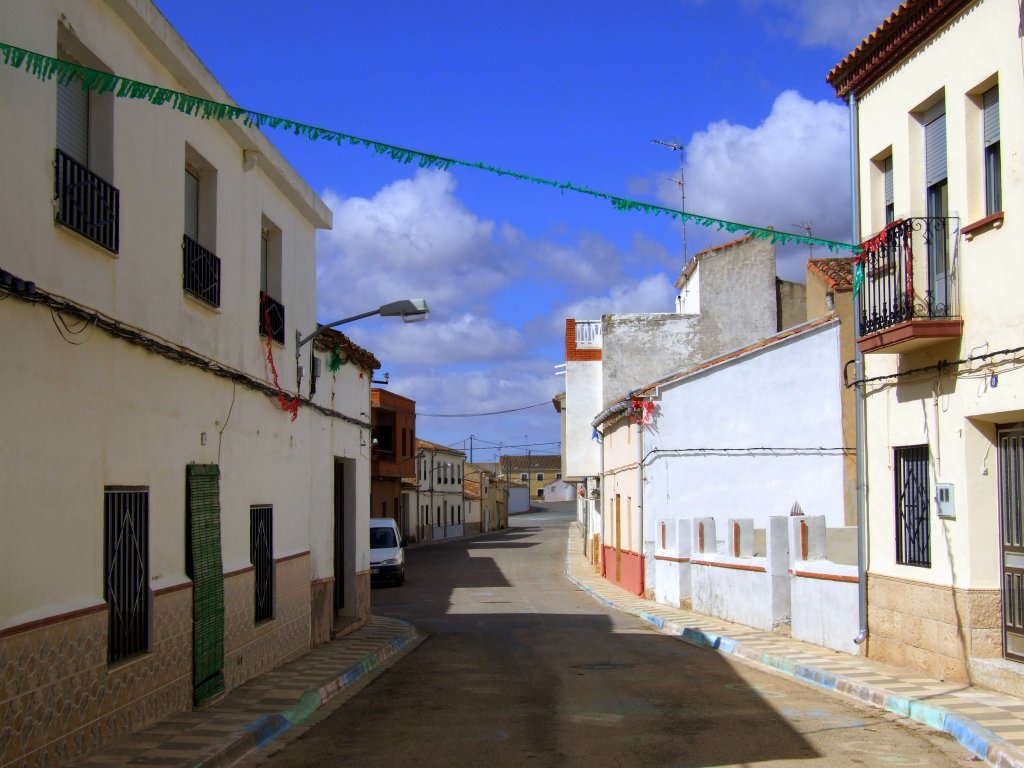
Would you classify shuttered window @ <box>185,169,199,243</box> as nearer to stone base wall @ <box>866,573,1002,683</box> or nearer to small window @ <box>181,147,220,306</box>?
small window @ <box>181,147,220,306</box>

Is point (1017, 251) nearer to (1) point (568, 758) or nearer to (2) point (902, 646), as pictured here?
(2) point (902, 646)

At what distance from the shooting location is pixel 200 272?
10.9m

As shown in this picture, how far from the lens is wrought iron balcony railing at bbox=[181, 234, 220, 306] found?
1048 cm

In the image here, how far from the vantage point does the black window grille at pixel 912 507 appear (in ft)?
39.1

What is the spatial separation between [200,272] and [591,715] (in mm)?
5788

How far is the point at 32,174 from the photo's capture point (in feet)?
24.1

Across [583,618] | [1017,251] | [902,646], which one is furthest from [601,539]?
[1017,251]

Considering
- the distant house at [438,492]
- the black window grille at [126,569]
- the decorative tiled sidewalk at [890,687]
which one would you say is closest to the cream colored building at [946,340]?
the decorative tiled sidewalk at [890,687]

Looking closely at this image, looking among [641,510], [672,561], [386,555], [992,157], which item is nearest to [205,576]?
[992,157]

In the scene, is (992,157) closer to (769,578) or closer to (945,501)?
(945,501)

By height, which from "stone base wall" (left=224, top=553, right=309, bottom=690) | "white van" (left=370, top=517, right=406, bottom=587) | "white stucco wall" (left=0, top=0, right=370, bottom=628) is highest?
"white stucco wall" (left=0, top=0, right=370, bottom=628)

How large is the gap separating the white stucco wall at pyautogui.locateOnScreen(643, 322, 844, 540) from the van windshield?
972 centimetres

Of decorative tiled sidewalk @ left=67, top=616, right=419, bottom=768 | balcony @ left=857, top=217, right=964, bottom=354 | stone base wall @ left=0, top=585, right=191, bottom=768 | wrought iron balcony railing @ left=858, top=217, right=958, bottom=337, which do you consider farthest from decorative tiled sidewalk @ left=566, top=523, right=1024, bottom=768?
stone base wall @ left=0, top=585, right=191, bottom=768

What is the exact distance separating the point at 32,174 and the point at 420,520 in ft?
A: 198
